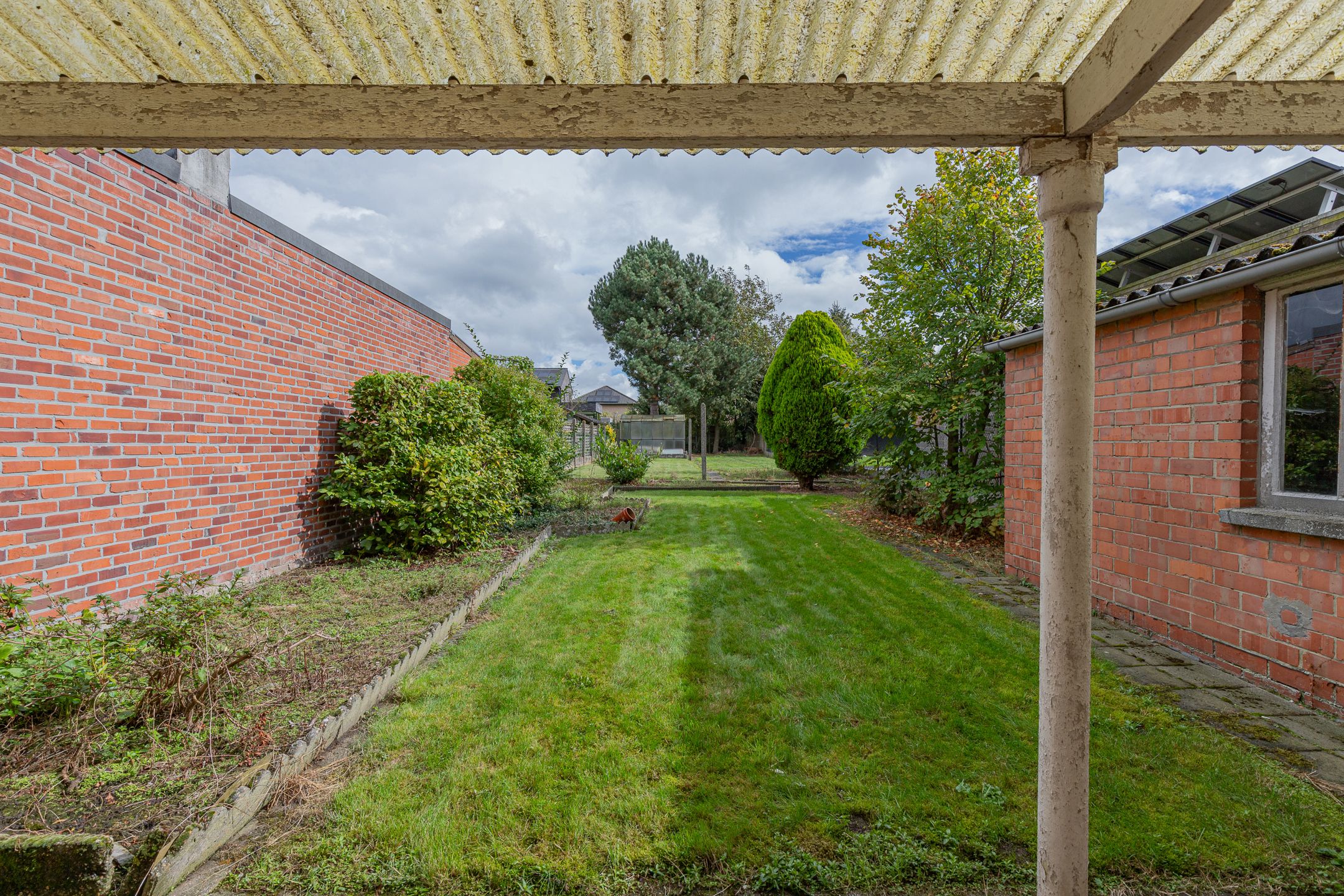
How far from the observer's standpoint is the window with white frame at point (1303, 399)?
126 inches

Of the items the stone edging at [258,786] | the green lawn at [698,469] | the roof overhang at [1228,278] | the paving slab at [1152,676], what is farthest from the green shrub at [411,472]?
the green lawn at [698,469]

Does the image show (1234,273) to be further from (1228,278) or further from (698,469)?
(698,469)

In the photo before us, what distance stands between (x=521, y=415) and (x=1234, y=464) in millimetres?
7965

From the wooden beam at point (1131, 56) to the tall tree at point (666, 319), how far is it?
27.3 meters

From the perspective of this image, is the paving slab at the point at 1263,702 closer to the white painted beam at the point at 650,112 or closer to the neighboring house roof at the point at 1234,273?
the neighboring house roof at the point at 1234,273

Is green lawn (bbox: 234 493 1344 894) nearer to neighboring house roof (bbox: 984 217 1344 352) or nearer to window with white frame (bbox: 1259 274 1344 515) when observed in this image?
window with white frame (bbox: 1259 274 1344 515)

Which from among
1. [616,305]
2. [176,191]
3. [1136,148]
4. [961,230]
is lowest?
[1136,148]

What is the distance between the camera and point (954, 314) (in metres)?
8.25

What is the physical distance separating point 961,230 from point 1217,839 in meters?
7.78

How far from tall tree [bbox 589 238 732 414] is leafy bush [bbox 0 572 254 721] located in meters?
26.9

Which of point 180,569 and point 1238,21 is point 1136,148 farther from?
point 180,569

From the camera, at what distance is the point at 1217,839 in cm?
212

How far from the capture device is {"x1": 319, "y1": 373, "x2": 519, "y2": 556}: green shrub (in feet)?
19.2

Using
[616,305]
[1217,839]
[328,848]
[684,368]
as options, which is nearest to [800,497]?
[1217,839]
